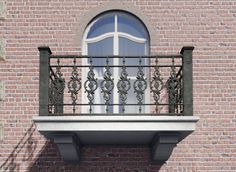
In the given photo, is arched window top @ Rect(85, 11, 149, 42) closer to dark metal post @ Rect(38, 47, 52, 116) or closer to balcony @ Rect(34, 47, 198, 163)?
balcony @ Rect(34, 47, 198, 163)

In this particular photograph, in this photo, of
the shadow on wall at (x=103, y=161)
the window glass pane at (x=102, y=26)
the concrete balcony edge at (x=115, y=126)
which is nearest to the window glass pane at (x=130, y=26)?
the window glass pane at (x=102, y=26)

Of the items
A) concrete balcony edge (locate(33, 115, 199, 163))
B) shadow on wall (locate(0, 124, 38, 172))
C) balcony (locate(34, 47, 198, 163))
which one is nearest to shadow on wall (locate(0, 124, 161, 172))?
shadow on wall (locate(0, 124, 38, 172))

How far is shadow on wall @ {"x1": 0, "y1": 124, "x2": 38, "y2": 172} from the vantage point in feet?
28.0

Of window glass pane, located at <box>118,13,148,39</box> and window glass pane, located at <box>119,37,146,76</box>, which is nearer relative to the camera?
window glass pane, located at <box>119,37,146,76</box>

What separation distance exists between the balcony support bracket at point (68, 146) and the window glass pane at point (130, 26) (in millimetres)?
2436

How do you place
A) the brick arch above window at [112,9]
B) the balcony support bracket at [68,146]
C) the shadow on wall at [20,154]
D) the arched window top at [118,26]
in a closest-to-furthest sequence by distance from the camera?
the balcony support bracket at [68,146]
the shadow on wall at [20,154]
the brick arch above window at [112,9]
the arched window top at [118,26]

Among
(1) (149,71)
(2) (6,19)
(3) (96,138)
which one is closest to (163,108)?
(1) (149,71)

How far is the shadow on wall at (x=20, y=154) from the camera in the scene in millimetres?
8539

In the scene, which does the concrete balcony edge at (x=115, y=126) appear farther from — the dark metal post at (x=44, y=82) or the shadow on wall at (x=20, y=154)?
the shadow on wall at (x=20, y=154)

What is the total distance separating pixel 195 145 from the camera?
861 cm

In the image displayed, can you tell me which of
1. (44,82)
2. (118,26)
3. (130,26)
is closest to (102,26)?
(118,26)

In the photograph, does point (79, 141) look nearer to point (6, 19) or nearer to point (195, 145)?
point (195, 145)

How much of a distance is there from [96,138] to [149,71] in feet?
5.50

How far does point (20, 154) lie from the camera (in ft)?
28.1
